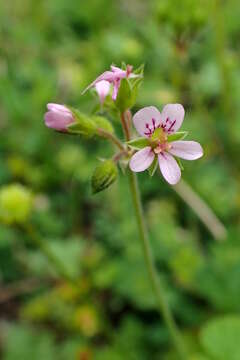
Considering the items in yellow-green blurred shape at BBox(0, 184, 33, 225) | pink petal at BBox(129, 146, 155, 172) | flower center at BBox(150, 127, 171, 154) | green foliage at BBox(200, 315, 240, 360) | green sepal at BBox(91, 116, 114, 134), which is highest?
yellow-green blurred shape at BBox(0, 184, 33, 225)

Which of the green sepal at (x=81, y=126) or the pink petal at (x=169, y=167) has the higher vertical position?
the green sepal at (x=81, y=126)

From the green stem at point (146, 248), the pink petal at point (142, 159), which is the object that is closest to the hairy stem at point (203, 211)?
the green stem at point (146, 248)

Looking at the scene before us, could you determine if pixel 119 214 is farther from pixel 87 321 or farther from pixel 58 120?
pixel 58 120

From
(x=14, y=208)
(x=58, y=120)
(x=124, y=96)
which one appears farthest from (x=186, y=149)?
(x=14, y=208)

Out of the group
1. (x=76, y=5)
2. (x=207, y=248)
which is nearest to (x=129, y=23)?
(x=76, y=5)

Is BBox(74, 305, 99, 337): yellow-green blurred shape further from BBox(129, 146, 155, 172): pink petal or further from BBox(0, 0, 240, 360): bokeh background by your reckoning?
BBox(129, 146, 155, 172): pink petal

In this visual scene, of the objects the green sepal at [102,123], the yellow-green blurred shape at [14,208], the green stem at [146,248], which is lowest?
the green stem at [146,248]

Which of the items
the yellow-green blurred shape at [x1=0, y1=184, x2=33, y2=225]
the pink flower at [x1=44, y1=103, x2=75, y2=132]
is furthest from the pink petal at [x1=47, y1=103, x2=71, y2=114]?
the yellow-green blurred shape at [x1=0, y1=184, x2=33, y2=225]

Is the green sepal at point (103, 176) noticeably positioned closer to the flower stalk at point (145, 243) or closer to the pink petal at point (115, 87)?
the flower stalk at point (145, 243)

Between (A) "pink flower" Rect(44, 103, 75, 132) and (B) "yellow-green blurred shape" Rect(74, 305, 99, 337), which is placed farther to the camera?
(B) "yellow-green blurred shape" Rect(74, 305, 99, 337)
